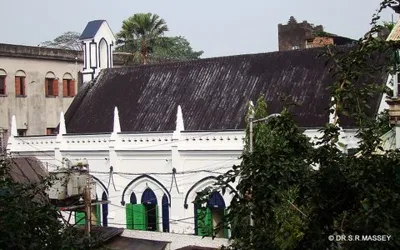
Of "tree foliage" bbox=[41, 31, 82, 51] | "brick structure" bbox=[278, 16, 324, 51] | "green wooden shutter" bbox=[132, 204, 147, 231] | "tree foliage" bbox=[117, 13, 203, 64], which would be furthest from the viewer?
"tree foliage" bbox=[41, 31, 82, 51]

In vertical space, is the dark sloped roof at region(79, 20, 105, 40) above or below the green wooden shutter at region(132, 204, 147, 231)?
above

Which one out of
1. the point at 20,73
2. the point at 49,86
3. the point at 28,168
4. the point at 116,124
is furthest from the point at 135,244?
the point at 49,86

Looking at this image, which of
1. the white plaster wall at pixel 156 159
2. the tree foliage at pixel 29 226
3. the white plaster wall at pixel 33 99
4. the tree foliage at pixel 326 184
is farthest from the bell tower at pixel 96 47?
the tree foliage at pixel 326 184

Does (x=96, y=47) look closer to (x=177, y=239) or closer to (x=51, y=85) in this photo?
(x=51, y=85)

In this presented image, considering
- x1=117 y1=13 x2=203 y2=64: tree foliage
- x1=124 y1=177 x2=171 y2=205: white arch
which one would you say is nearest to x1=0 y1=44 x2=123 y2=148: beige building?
x1=117 y1=13 x2=203 y2=64: tree foliage

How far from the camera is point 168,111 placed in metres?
27.2

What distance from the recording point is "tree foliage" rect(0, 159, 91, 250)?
652 centimetres

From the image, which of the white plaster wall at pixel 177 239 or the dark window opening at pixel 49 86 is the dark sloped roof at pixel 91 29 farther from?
the white plaster wall at pixel 177 239

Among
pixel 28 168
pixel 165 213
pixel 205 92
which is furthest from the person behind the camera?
pixel 28 168

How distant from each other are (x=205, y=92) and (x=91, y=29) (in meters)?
9.92

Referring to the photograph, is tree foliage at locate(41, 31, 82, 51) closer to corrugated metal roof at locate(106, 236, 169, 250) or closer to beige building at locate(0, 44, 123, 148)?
beige building at locate(0, 44, 123, 148)

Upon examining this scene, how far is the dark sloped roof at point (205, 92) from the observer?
2402cm

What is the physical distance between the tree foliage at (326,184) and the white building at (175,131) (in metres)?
14.5

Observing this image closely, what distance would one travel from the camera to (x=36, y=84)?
3762 cm
